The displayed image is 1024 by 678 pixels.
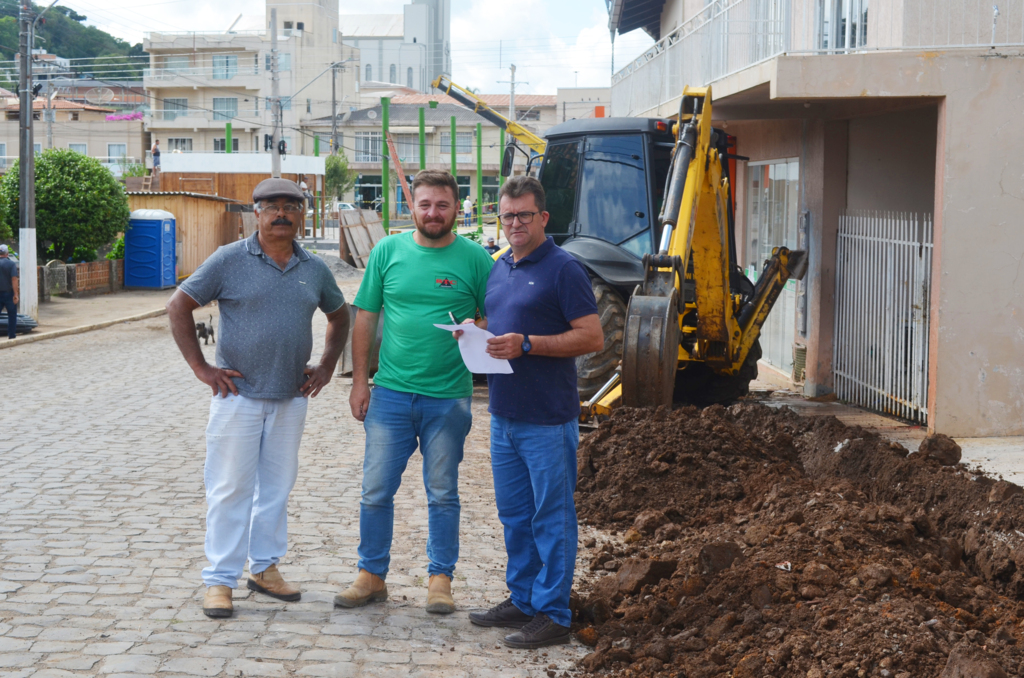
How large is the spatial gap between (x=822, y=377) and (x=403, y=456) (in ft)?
28.4

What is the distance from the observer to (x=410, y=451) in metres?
5.13

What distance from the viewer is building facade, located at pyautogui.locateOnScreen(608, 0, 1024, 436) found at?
9.74m

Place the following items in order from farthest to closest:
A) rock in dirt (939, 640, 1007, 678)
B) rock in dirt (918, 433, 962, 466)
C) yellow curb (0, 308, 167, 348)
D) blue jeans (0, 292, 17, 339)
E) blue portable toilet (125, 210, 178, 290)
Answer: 1. blue portable toilet (125, 210, 178, 290)
2. blue jeans (0, 292, 17, 339)
3. yellow curb (0, 308, 167, 348)
4. rock in dirt (918, 433, 962, 466)
5. rock in dirt (939, 640, 1007, 678)

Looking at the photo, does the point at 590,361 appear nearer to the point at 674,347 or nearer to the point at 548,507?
the point at 674,347

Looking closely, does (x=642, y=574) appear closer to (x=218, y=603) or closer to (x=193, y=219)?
(x=218, y=603)

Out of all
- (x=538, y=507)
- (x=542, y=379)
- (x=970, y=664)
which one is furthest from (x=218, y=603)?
(x=970, y=664)

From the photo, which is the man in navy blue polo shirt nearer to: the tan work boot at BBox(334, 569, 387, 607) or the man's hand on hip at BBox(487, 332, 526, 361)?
the man's hand on hip at BBox(487, 332, 526, 361)

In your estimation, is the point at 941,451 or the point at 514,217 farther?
the point at 941,451

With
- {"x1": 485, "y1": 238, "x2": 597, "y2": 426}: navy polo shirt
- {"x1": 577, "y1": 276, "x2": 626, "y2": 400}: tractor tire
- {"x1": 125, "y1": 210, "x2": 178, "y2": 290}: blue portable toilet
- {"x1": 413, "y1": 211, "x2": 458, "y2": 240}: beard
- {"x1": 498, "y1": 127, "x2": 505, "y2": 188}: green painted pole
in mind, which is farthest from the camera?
{"x1": 125, "y1": 210, "x2": 178, "y2": 290}: blue portable toilet

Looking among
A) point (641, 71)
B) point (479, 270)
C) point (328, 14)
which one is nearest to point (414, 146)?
point (328, 14)

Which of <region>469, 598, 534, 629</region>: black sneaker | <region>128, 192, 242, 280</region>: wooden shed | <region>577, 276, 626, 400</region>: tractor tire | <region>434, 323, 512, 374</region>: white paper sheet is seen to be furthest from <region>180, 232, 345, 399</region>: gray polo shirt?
<region>128, 192, 242, 280</region>: wooden shed

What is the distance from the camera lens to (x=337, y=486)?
8.10 m

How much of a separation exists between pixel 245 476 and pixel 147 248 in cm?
2465

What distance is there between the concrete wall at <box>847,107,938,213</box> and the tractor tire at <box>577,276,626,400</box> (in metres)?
3.85
